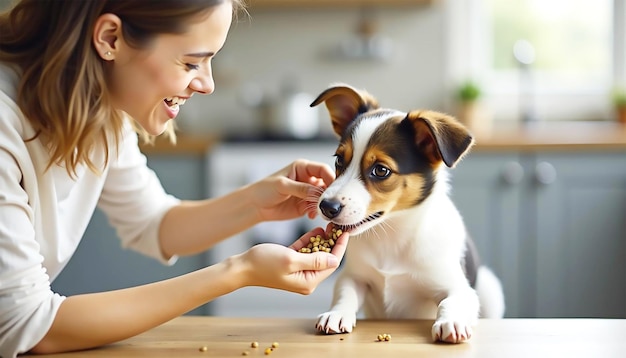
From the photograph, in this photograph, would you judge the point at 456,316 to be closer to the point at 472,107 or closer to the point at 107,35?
the point at 107,35

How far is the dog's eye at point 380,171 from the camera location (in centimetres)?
145

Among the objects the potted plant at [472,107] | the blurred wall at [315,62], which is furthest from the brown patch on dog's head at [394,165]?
the blurred wall at [315,62]

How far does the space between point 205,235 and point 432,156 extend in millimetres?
551

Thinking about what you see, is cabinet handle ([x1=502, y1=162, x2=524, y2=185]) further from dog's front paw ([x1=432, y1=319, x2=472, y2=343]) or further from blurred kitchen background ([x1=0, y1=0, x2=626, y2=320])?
dog's front paw ([x1=432, y1=319, x2=472, y2=343])

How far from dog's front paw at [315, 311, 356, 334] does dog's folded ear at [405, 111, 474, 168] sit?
12.7 inches

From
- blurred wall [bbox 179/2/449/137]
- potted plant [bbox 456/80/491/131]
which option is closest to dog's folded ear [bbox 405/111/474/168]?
potted plant [bbox 456/80/491/131]

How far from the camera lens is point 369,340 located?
47.3 inches

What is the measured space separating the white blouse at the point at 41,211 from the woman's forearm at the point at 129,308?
0.02 m

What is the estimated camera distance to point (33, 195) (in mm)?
1299

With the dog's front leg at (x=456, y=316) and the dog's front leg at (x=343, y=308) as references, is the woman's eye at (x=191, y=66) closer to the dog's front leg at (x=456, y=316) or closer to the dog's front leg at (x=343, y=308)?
the dog's front leg at (x=343, y=308)

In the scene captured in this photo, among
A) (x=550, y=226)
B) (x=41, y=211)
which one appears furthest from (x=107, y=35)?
(x=550, y=226)

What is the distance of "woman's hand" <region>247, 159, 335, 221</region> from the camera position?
61.5 inches

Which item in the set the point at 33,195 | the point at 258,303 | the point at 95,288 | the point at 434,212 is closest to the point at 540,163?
the point at 258,303

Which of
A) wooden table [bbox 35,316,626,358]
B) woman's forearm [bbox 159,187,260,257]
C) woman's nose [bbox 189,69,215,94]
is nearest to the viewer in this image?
wooden table [bbox 35,316,626,358]
